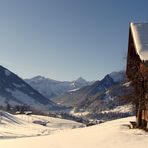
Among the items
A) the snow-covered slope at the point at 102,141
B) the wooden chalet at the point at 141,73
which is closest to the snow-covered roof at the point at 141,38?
the wooden chalet at the point at 141,73

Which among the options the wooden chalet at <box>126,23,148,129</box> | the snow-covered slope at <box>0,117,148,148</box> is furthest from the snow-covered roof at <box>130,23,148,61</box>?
the snow-covered slope at <box>0,117,148,148</box>

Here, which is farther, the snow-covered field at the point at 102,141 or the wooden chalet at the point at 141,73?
the wooden chalet at the point at 141,73

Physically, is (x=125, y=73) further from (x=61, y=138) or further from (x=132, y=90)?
(x=61, y=138)

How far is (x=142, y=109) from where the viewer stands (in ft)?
114

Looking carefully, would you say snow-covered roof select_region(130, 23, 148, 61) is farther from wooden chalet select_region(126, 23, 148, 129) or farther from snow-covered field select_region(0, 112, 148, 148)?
snow-covered field select_region(0, 112, 148, 148)

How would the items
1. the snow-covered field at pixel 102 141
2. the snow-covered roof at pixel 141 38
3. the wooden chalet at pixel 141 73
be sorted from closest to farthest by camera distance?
1. the snow-covered field at pixel 102 141
2. the wooden chalet at pixel 141 73
3. the snow-covered roof at pixel 141 38

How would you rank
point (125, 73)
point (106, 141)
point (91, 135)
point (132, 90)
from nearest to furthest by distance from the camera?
point (106, 141)
point (91, 135)
point (132, 90)
point (125, 73)

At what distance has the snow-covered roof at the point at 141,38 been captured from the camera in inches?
1224

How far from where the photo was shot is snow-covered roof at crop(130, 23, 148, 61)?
31.1 m

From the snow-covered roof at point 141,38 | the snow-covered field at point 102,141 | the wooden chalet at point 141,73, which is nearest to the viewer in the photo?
the snow-covered field at point 102,141

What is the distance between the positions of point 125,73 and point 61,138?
10.5m

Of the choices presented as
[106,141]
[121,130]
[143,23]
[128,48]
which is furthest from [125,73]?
[106,141]

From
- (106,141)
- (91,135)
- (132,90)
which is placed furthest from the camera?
(132,90)

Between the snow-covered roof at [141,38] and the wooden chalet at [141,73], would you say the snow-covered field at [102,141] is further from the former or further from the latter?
the snow-covered roof at [141,38]
